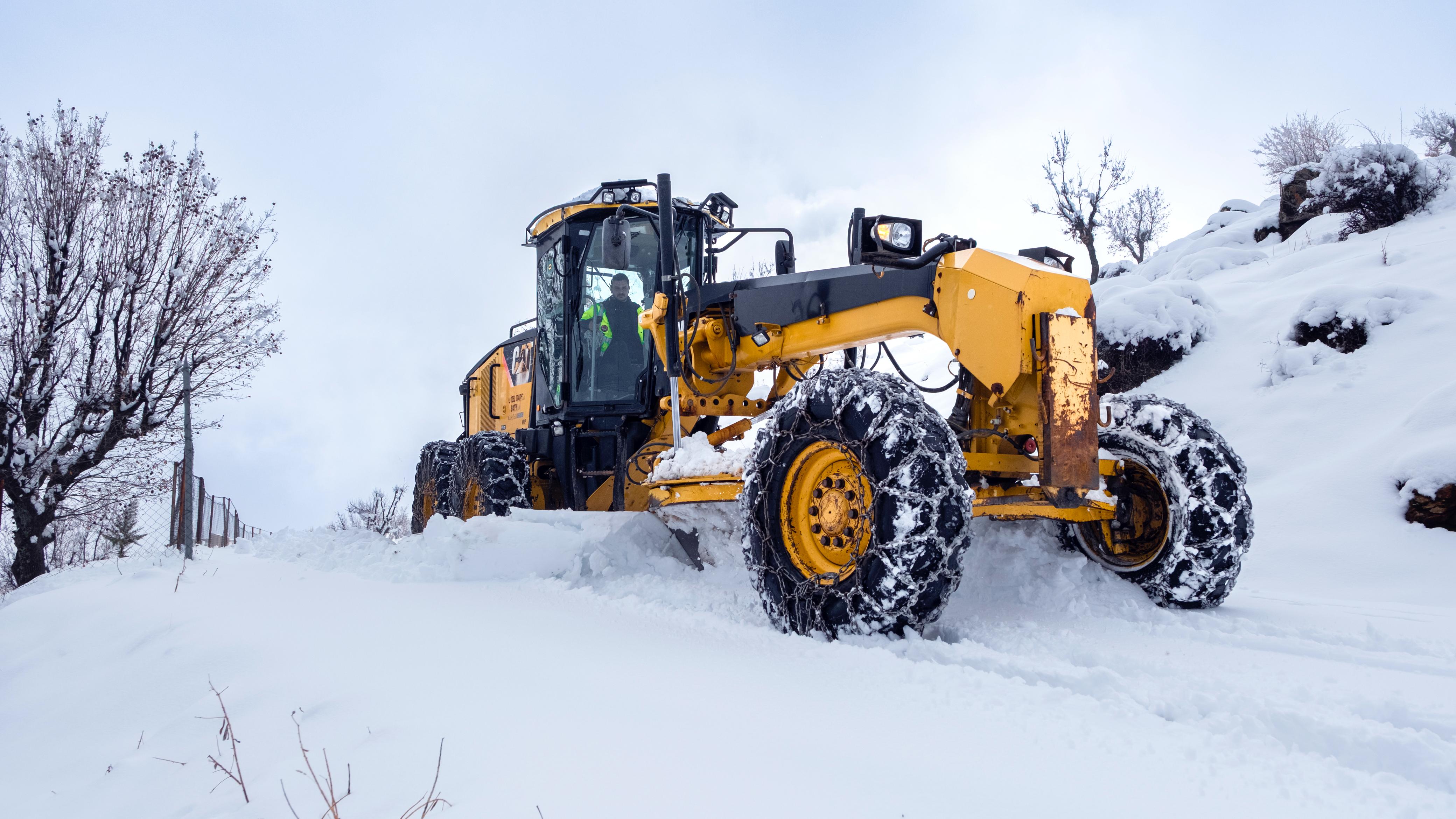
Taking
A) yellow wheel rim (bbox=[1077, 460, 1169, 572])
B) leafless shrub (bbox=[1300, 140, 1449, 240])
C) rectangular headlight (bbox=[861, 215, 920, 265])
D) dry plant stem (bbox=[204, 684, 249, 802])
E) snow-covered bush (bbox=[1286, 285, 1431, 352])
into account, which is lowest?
dry plant stem (bbox=[204, 684, 249, 802])

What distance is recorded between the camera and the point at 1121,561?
4.11m

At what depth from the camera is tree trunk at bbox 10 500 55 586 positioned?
32.7ft

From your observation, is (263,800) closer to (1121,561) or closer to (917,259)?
(917,259)

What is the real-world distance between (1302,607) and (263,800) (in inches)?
175

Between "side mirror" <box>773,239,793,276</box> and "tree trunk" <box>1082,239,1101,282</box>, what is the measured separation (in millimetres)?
18319

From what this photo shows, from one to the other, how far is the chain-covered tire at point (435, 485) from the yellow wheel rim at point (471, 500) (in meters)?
0.09

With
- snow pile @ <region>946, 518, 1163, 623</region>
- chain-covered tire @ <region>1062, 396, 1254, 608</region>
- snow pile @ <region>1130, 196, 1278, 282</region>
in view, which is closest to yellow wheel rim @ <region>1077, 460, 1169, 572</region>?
chain-covered tire @ <region>1062, 396, 1254, 608</region>

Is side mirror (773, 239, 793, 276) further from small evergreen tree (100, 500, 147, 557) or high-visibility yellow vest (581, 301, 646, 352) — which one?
small evergreen tree (100, 500, 147, 557)

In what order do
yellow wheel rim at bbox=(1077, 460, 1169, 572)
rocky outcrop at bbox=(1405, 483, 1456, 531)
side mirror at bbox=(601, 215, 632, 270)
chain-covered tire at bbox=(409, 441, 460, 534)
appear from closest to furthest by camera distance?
yellow wheel rim at bbox=(1077, 460, 1169, 572) < side mirror at bbox=(601, 215, 632, 270) < rocky outcrop at bbox=(1405, 483, 1456, 531) < chain-covered tire at bbox=(409, 441, 460, 534)

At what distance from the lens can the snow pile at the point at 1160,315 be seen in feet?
33.0

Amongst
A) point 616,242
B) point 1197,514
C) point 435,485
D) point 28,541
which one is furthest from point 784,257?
point 28,541

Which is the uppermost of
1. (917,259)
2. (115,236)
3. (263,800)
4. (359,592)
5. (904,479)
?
(115,236)

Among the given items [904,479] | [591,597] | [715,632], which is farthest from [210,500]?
[904,479]

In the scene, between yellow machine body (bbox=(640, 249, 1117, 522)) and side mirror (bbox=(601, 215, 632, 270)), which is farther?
side mirror (bbox=(601, 215, 632, 270))
